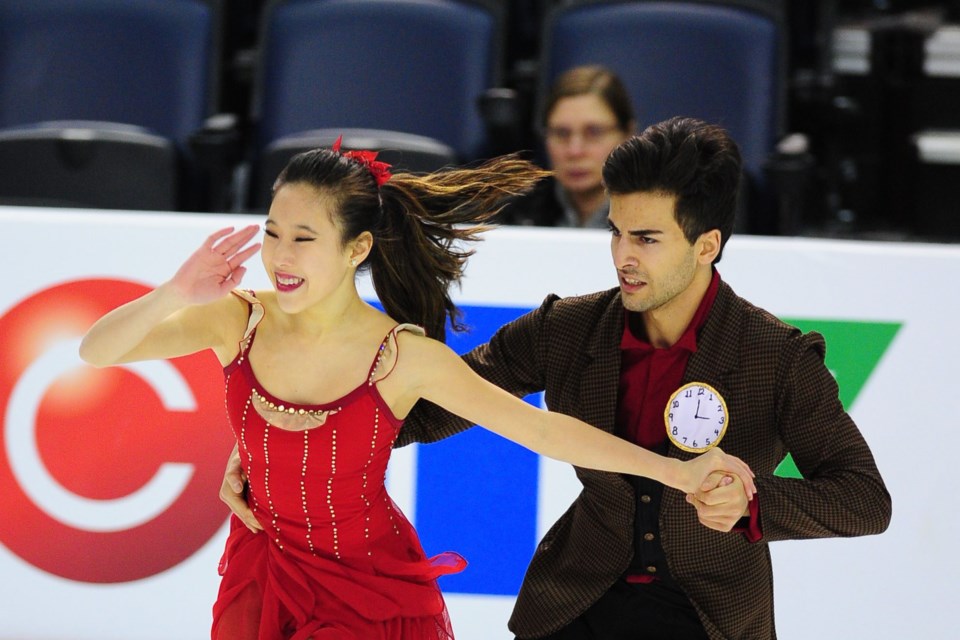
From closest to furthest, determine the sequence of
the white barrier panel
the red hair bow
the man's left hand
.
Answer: the man's left hand, the red hair bow, the white barrier panel

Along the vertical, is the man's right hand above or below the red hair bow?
below

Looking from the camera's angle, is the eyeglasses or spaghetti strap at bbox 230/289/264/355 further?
the eyeglasses

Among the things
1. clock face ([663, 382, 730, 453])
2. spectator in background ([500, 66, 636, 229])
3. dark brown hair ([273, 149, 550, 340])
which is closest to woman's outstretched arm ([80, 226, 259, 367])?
dark brown hair ([273, 149, 550, 340])

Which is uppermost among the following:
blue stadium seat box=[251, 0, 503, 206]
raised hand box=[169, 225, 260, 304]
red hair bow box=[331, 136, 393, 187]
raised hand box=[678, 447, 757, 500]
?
blue stadium seat box=[251, 0, 503, 206]

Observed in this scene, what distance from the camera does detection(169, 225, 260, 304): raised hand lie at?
2484 millimetres

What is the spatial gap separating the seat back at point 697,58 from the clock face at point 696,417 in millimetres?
2677

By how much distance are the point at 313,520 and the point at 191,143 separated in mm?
2784

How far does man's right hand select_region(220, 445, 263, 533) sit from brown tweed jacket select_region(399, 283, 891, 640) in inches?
13.3

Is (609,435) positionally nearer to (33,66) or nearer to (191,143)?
(191,143)

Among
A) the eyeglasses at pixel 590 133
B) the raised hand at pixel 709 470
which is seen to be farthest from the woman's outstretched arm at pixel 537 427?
the eyeglasses at pixel 590 133

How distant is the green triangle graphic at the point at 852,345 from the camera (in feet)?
11.5

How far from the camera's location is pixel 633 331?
9.09 ft

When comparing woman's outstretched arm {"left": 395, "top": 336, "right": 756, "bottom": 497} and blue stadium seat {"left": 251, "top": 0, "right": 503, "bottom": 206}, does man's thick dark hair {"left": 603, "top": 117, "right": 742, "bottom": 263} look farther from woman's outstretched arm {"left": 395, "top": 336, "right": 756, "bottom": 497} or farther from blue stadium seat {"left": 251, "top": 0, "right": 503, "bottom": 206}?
blue stadium seat {"left": 251, "top": 0, "right": 503, "bottom": 206}

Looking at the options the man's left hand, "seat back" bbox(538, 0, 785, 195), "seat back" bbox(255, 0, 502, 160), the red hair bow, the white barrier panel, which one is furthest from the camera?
"seat back" bbox(255, 0, 502, 160)
